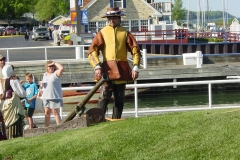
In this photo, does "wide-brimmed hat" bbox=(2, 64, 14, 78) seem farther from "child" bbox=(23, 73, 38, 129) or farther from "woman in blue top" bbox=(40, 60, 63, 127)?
"child" bbox=(23, 73, 38, 129)

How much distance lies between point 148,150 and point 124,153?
0.96 feet

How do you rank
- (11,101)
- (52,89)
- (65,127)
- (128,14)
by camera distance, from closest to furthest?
(65,127) → (11,101) → (52,89) → (128,14)

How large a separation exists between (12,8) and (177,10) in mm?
34994

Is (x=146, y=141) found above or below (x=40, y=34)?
below

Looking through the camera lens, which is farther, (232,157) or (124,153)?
(124,153)

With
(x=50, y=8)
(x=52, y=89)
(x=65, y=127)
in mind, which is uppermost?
(x=50, y=8)

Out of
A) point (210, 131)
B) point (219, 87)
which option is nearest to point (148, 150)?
point (210, 131)

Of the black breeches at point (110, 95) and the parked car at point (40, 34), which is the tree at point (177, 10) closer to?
the parked car at point (40, 34)

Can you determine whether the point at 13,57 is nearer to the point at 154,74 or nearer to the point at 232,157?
the point at 154,74

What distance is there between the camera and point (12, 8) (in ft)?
414

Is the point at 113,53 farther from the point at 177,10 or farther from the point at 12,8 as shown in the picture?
the point at 12,8

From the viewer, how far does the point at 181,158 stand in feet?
22.2

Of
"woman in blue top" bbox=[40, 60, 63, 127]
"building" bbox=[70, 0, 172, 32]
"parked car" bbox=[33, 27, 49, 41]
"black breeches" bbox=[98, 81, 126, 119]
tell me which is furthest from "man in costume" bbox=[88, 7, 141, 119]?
"parked car" bbox=[33, 27, 49, 41]

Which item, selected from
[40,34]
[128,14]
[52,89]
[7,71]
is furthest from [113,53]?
[40,34]
